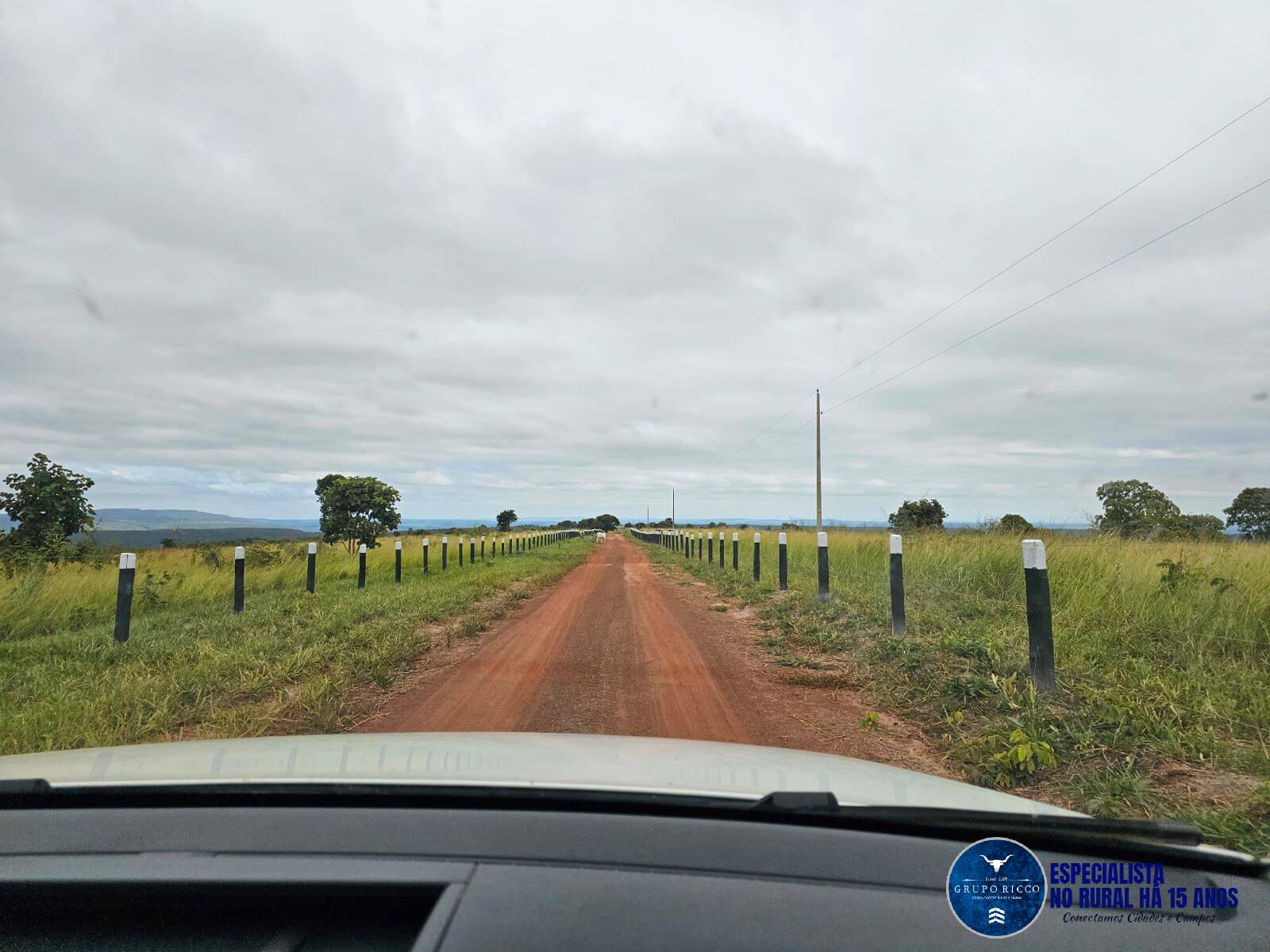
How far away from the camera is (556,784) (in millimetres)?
1759

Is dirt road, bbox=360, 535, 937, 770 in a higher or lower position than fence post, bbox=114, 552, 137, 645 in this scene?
lower

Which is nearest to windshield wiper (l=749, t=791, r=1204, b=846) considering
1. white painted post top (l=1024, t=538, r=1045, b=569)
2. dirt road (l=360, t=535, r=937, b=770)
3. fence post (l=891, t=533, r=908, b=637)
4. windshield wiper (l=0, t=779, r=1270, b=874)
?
windshield wiper (l=0, t=779, r=1270, b=874)

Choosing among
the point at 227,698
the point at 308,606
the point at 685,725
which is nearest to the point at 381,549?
the point at 308,606

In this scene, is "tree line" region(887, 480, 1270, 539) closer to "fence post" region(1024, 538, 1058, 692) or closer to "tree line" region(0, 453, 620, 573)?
"fence post" region(1024, 538, 1058, 692)

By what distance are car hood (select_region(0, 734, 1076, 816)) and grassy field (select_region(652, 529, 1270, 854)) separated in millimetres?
Result: 2018

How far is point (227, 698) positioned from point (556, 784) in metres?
4.71

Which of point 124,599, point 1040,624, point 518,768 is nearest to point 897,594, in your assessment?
point 1040,624

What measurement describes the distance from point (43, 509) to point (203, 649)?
9684 millimetres

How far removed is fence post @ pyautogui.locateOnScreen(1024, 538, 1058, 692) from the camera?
16.3 ft

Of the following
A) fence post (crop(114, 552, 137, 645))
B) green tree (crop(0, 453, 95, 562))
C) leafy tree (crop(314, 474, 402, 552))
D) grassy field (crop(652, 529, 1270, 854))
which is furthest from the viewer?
leafy tree (crop(314, 474, 402, 552))

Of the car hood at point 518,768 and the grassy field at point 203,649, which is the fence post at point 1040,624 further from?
the grassy field at point 203,649

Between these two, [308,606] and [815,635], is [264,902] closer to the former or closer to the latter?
[815,635]

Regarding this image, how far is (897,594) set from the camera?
764 cm

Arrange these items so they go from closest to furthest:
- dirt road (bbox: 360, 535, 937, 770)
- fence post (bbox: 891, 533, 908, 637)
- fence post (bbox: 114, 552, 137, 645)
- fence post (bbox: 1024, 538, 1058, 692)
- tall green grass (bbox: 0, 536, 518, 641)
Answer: dirt road (bbox: 360, 535, 937, 770) < fence post (bbox: 1024, 538, 1058, 692) < fence post (bbox: 891, 533, 908, 637) < fence post (bbox: 114, 552, 137, 645) < tall green grass (bbox: 0, 536, 518, 641)
